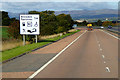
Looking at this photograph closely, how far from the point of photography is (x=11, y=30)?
33.1 metres

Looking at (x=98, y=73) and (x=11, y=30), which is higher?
(x=11, y=30)

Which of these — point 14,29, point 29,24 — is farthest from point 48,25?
point 29,24

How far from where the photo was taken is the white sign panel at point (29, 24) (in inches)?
1256

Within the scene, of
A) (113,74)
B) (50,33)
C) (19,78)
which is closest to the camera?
(19,78)

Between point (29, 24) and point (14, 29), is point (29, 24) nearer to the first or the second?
point (29, 24)

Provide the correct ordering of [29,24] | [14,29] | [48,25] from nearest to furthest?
[29,24], [14,29], [48,25]

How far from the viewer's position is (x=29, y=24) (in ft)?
106

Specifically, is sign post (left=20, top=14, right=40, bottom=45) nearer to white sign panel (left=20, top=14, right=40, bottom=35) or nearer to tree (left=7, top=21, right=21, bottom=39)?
white sign panel (left=20, top=14, right=40, bottom=35)

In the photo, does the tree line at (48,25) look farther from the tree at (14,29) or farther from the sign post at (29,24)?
the sign post at (29,24)

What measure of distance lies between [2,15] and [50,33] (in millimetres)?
46351

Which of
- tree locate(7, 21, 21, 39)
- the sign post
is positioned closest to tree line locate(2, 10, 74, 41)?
tree locate(7, 21, 21, 39)

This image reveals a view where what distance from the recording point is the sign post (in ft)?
105

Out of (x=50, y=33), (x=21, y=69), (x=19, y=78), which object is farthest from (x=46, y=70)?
(x=50, y=33)

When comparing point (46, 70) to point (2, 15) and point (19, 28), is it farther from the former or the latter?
point (2, 15)
